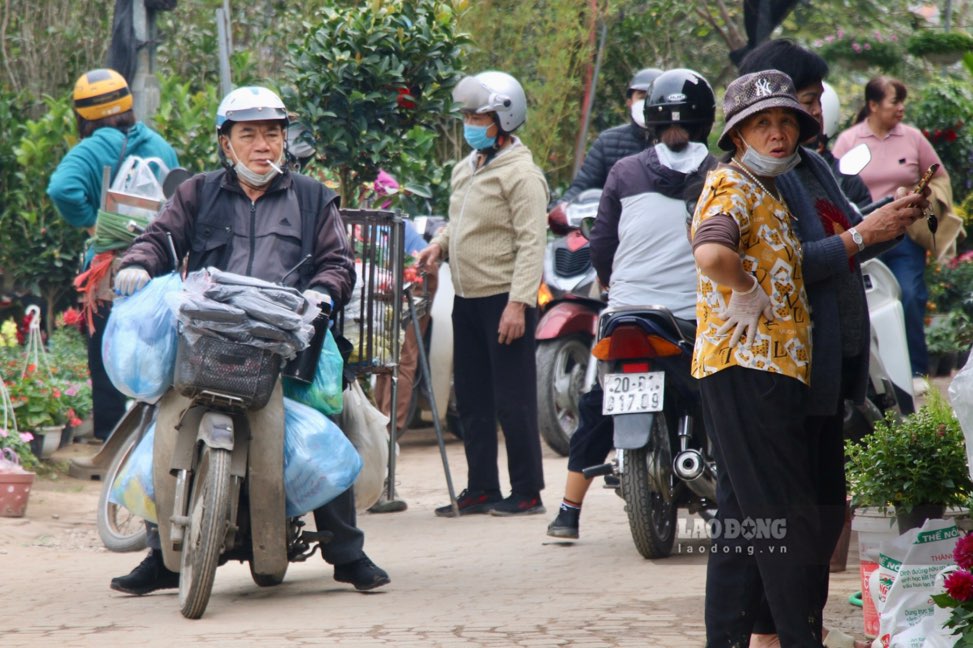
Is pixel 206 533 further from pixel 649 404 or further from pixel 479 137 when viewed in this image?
pixel 479 137

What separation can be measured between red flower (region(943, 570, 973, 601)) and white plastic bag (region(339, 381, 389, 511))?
9.06ft

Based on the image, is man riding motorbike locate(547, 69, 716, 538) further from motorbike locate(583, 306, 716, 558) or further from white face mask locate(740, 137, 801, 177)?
white face mask locate(740, 137, 801, 177)

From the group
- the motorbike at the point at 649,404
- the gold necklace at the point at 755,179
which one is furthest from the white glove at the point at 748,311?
the motorbike at the point at 649,404

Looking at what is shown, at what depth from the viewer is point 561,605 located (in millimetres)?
5891

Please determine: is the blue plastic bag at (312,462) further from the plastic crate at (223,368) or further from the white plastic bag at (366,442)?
the white plastic bag at (366,442)

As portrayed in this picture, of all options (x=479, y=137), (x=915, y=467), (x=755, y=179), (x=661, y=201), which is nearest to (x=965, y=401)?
(x=915, y=467)

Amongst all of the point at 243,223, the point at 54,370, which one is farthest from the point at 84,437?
the point at 243,223

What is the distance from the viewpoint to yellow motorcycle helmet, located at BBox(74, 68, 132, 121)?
9.69 m

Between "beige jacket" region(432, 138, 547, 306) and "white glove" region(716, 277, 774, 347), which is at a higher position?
"beige jacket" region(432, 138, 547, 306)

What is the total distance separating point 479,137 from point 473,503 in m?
1.99

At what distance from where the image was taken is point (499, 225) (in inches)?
325

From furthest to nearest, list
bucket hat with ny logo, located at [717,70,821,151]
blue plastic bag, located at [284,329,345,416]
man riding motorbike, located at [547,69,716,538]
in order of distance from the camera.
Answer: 1. man riding motorbike, located at [547,69,716,538]
2. blue plastic bag, located at [284,329,345,416]
3. bucket hat with ny logo, located at [717,70,821,151]

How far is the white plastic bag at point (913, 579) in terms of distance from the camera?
454 centimetres

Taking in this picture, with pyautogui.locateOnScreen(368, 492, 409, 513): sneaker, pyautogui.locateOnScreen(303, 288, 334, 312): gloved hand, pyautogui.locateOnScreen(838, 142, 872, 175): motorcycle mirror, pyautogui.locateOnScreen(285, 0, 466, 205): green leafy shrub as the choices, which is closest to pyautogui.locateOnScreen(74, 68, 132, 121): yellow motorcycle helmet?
pyautogui.locateOnScreen(285, 0, 466, 205): green leafy shrub
